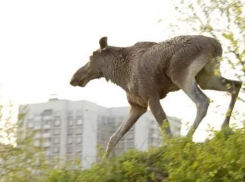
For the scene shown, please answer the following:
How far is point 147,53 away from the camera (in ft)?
44.8

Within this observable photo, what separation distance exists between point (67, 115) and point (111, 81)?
137 feet

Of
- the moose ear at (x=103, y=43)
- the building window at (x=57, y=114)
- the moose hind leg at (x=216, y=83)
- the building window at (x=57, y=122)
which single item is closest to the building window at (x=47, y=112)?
the building window at (x=57, y=114)

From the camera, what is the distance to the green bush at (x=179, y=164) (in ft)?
32.5

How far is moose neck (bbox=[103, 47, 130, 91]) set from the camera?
46.0ft

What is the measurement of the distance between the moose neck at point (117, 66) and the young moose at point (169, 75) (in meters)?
0.02

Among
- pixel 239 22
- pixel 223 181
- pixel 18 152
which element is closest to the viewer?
pixel 223 181

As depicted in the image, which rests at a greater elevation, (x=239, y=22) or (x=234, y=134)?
(x=239, y=22)

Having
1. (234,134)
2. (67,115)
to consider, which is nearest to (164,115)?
(234,134)

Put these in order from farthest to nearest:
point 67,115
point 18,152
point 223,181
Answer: point 67,115
point 18,152
point 223,181

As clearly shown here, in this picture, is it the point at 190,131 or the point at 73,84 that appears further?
the point at 73,84

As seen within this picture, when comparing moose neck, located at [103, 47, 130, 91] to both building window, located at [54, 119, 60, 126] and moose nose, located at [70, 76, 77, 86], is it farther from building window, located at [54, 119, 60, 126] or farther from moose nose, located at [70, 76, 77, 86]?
building window, located at [54, 119, 60, 126]

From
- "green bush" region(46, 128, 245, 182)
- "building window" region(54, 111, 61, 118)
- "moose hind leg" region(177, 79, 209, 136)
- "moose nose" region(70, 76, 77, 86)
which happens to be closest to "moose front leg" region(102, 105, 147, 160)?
"moose hind leg" region(177, 79, 209, 136)

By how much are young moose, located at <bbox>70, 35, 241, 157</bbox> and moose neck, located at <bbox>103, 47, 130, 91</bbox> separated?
0.02 m

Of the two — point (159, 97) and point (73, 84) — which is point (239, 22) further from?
point (73, 84)
